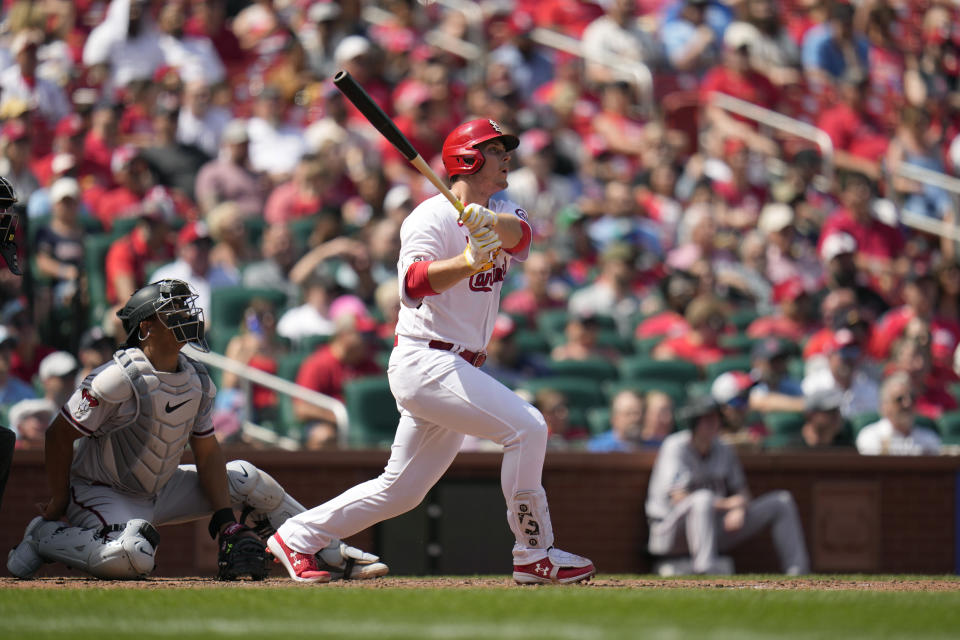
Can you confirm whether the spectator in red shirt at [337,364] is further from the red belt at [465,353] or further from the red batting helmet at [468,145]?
the red batting helmet at [468,145]

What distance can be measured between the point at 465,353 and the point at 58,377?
3.37 metres

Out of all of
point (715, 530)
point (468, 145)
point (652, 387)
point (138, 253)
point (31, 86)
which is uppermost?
point (31, 86)

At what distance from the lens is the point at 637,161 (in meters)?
14.1

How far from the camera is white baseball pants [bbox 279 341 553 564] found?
6.24 metres

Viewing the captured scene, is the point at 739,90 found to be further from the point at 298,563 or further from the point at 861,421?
the point at 298,563

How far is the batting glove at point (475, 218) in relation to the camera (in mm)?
5953

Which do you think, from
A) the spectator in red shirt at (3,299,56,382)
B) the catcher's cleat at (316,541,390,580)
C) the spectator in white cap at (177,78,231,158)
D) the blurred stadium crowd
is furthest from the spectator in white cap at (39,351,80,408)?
the spectator in white cap at (177,78,231,158)

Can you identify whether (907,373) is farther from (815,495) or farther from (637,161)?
(637,161)

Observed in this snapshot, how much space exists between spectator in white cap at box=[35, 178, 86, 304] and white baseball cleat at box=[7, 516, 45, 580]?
11.9 feet

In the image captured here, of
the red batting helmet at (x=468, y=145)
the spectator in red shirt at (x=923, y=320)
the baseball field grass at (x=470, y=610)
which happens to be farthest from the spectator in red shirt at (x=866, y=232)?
the red batting helmet at (x=468, y=145)

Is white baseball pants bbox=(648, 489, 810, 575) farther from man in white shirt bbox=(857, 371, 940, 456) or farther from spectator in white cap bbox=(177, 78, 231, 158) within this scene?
spectator in white cap bbox=(177, 78, 231, 158)

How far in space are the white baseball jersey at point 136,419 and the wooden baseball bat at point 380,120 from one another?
138 cm

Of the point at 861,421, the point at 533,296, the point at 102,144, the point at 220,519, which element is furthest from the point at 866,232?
the point at 220,519

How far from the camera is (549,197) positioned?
43.2ft
